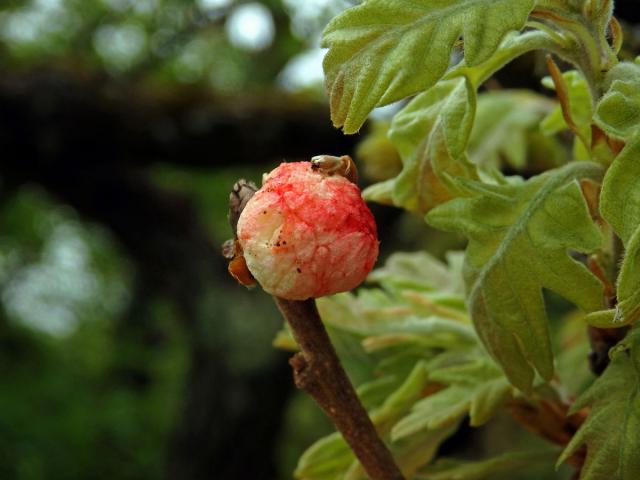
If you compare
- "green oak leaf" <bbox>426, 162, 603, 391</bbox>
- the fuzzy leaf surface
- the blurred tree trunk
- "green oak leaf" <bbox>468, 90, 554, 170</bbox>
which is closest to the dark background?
the blurred tree trunk

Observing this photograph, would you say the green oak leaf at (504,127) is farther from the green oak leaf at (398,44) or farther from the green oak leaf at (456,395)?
the green oak leaf at (398,44)

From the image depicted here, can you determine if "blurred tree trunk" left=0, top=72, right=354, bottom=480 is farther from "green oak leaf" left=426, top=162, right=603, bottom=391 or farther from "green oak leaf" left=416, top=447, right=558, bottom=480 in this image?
"green oak leaf" left=426, top=162, right=603, bottom=391

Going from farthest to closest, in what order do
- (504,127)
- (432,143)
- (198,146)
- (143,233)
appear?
(143,233) < (198,146) < (504,127) < (432,143)

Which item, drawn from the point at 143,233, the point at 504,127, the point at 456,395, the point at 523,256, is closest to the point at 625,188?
the point at 523,256

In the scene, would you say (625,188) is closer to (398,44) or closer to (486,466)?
(398,44)

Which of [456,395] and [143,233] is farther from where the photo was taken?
[143,233]

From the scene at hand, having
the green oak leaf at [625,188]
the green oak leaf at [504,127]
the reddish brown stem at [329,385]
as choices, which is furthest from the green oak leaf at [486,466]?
the green oak leaf at [504,127]

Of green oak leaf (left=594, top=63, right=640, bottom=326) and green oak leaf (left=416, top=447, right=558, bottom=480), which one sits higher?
green oak leaf (left=594, top=63, right=640, bottom=326)
